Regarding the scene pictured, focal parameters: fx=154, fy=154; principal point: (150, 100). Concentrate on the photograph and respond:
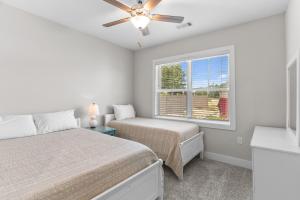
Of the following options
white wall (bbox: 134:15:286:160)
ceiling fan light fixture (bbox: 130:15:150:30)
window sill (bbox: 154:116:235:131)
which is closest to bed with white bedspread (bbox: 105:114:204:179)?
window sill (bbox: 154:116:235:131)

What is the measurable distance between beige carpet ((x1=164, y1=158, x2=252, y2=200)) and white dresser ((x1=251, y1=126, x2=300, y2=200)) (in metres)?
0.51

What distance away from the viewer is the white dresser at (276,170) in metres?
1.41

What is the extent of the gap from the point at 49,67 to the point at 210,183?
3232 millimetres

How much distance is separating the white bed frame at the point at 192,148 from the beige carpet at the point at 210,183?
226 mm

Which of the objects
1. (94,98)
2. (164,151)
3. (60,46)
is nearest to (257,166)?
(164,151)

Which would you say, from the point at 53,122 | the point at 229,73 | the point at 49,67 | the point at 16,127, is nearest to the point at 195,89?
the point at 229,73

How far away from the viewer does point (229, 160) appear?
9.37 feet

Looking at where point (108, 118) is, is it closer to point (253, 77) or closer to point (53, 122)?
point (53, 122)

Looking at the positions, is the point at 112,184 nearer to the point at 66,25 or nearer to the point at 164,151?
the point at 164,151

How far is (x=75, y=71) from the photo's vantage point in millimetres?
3092

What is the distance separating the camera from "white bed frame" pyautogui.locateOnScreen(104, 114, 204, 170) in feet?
8.15

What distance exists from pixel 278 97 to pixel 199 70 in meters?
1.47

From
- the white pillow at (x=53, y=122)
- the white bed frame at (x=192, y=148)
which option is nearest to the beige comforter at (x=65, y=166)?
the white pillow at (x=53, y=122)

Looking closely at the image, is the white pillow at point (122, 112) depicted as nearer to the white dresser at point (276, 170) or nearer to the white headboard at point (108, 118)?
the white headboard at point (108, 118)
